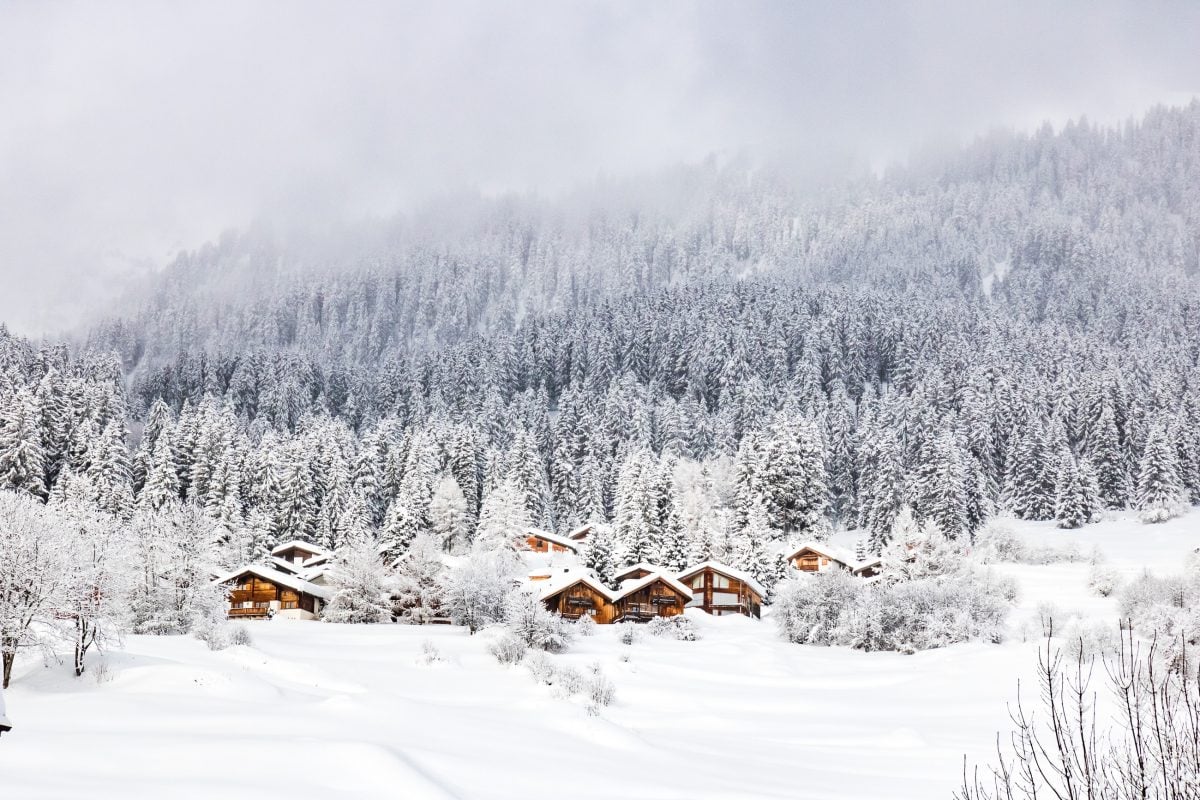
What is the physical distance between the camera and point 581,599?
67.2m

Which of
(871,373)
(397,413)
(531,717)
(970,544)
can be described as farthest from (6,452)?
(871,373)

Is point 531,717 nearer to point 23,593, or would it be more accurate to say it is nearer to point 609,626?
point 23,593

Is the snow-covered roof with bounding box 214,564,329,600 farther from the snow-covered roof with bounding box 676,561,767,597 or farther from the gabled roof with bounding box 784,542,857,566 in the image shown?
the gabled roof with bounding box 784,542,857,566

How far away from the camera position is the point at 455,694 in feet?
117

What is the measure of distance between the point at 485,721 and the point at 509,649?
17.1m

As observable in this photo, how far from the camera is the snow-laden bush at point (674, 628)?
58.7 meters

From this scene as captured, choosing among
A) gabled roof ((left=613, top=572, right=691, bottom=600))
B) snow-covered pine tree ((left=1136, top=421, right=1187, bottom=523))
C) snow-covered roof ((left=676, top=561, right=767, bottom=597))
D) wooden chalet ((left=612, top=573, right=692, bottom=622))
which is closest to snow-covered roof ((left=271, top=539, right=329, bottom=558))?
wooden chalet ((left=612, top=573, right=692, bottom=622))

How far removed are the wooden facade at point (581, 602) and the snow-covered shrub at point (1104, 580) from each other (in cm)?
3618

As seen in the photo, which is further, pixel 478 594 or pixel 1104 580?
pixel 1104 580

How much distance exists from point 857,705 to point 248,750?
27.8m

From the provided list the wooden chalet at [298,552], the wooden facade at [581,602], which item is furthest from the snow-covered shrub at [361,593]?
the wooden chalet at [298,552]

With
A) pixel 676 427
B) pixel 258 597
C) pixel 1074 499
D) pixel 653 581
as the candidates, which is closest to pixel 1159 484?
pixel 1074 499

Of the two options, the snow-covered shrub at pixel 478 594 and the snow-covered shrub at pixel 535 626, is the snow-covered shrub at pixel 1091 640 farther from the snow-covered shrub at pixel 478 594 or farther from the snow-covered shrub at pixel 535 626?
the snow-covered shrub at pixel 478 594

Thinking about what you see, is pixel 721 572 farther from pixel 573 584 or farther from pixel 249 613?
pixel 249 613
